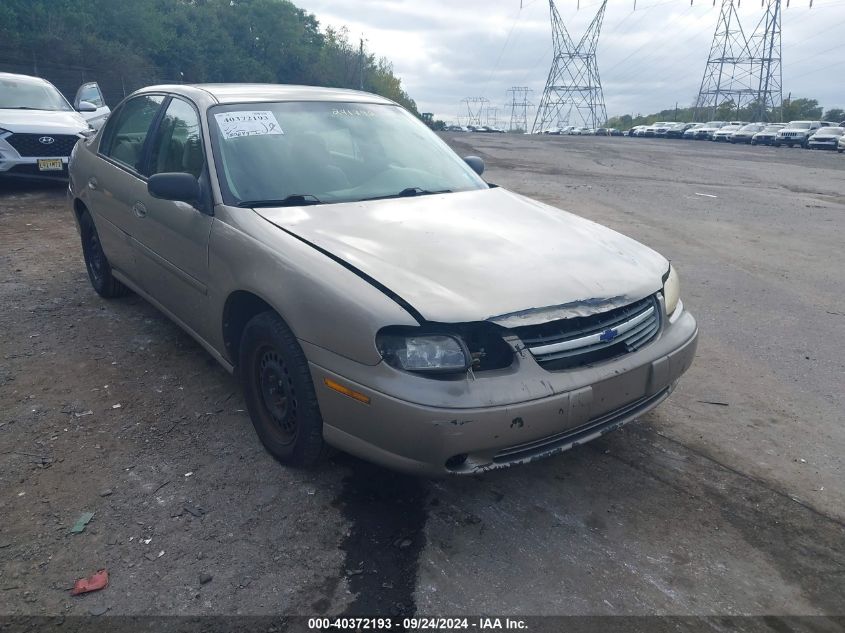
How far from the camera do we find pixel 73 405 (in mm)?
3568

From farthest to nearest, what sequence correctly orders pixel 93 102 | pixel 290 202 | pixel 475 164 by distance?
pixel 93 102 < pixel 475 164 < pixel 290 202

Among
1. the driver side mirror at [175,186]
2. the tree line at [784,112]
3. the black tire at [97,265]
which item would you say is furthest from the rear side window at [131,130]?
the tree line at [784,112]

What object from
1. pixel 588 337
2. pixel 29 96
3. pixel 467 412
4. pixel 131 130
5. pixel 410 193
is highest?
pixel 29 96

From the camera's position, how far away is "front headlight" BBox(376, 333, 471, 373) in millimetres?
2412

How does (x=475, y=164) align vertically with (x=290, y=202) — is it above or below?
above

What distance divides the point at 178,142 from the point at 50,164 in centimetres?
658

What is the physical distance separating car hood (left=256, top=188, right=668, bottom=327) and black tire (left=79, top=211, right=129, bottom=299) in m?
2.48

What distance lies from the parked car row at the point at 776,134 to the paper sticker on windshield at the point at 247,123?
1344 inches

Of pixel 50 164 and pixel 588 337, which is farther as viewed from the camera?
pixel 50 164

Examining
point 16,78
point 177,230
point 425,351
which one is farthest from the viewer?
point 16,78

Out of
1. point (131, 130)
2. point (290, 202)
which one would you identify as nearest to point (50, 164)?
point (131, 130)

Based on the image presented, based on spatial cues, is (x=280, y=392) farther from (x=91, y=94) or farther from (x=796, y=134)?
(x=796, y=134)

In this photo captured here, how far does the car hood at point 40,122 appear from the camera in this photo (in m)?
8.95

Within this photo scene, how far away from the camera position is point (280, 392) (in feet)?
9.80
